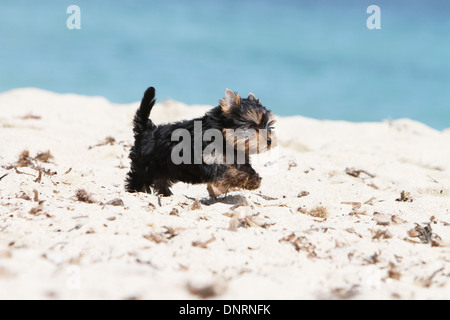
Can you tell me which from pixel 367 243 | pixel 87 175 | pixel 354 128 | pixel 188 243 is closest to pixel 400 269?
pixel 367 243

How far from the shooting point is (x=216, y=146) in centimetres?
558

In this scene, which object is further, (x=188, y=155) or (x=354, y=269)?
(x=188, y=155)

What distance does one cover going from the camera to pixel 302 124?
20078 mm

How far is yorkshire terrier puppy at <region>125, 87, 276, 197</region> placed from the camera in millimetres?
5504

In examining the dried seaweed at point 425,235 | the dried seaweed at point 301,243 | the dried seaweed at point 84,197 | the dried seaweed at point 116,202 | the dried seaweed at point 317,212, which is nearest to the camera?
the dried seaweed at point 301,243

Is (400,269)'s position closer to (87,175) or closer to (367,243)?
(367,243)

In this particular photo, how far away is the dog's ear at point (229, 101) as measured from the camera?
559cm

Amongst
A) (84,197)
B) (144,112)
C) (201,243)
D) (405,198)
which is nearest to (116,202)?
(84,197)

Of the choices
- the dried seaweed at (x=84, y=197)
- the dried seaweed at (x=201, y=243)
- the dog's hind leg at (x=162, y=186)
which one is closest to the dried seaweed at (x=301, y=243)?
the dried seaweed at (x=201, y=243)

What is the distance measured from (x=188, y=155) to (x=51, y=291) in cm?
328

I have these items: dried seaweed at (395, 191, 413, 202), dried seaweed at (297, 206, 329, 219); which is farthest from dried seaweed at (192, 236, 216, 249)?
dried seaweed at (395, 191, 413, 202)

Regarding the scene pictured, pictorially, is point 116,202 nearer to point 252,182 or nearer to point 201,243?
point 201,243

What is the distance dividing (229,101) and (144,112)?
115 centimetres

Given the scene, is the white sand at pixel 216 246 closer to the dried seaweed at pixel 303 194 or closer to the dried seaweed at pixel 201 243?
the dried seaweed at pixel 201 243
